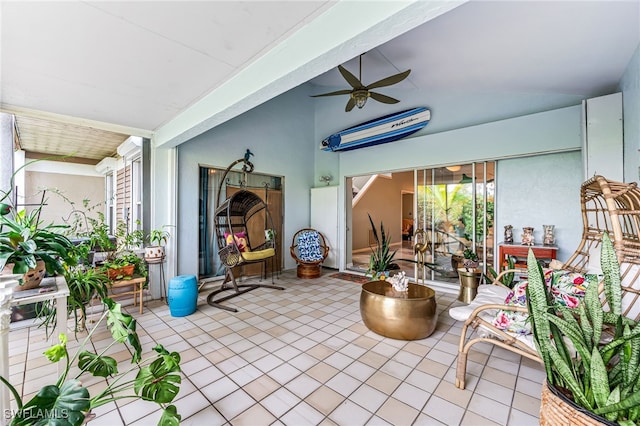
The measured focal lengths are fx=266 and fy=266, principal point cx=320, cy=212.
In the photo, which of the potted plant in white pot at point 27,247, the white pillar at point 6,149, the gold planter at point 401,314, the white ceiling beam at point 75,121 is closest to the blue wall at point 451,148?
the white ceiling beam at point 75,121

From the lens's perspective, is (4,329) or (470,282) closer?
(4,329)

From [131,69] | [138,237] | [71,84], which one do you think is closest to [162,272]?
[138,237]

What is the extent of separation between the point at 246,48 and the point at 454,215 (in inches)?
159

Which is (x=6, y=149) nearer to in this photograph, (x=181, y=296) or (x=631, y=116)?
(x=181, y=296)

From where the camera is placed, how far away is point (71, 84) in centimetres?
243

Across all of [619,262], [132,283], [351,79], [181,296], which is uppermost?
[351,79]

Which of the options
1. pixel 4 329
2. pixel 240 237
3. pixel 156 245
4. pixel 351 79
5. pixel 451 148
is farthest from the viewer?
pixel 240 237

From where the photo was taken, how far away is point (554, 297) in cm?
182

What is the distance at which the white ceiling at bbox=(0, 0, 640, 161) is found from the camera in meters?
1.56

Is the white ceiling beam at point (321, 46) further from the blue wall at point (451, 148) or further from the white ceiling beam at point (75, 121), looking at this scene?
the blue wall at point (451, 148)

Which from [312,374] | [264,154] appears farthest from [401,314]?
[264,154]

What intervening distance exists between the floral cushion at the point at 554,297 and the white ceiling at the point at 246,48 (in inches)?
72.4

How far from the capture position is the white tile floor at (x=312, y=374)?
1.66 m

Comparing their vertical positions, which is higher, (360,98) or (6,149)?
(360,98)
